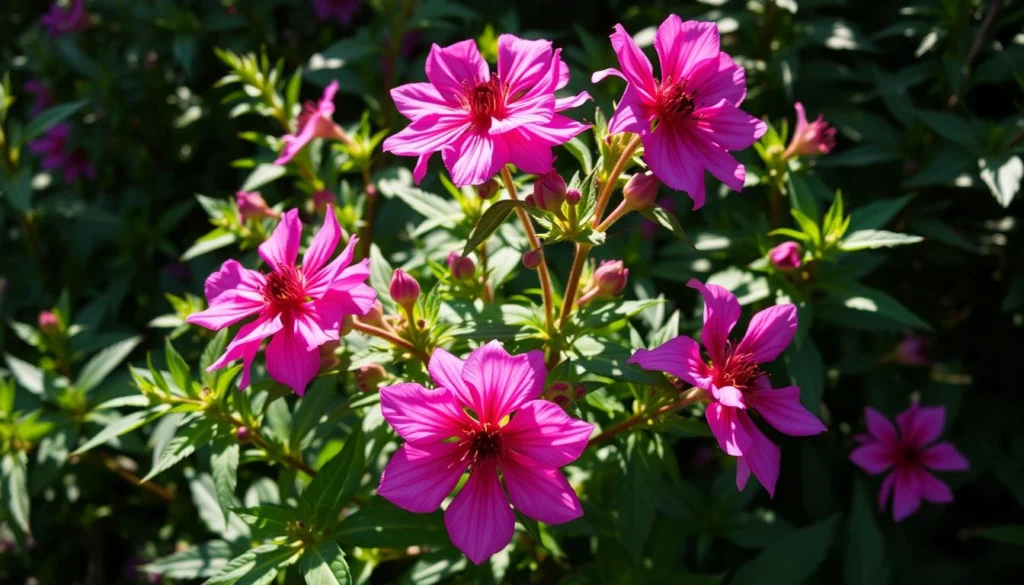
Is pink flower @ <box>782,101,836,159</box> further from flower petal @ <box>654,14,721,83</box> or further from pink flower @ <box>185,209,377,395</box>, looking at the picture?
pink flower @ <box>185,209,377,395</box>

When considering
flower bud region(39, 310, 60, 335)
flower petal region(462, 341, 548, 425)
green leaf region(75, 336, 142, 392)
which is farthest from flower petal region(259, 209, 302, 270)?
flower bud region(39, 310, 60, 335)

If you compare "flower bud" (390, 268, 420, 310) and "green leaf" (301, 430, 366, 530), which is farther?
"green leaf" (301, 430, 366, 530)

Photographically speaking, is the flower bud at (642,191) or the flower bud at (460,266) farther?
the flower bud at (460,266)

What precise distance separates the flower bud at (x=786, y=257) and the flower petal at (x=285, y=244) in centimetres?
114

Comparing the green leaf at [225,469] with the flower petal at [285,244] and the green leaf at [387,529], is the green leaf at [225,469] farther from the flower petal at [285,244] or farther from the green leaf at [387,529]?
the flower petal at [285,244]

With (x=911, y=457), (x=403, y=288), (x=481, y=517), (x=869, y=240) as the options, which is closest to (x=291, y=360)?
(x=403, y=288)

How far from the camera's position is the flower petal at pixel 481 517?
1360 millimetres

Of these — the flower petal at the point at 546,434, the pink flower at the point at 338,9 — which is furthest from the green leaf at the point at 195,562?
the pink flower at the point at 338,9

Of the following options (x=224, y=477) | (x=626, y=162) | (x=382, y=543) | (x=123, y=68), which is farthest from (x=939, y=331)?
(x=123, y=68)

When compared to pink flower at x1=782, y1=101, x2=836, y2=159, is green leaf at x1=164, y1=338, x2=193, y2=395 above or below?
below

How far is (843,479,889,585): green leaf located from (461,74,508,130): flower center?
1.61 metres

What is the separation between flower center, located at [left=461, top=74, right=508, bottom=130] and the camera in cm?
147

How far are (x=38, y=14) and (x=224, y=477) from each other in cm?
364

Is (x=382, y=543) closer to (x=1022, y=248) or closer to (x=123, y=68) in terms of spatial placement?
(x=1022, y=248)
